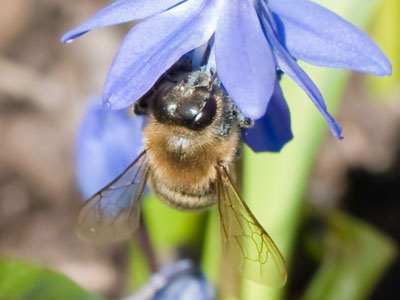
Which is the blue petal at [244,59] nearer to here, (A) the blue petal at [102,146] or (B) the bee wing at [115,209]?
(B) the bee wing at [115,209]

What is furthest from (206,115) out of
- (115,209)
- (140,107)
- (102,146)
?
(102,146)

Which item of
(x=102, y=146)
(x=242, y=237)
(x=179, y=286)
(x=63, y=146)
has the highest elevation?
(x=242, y=237)

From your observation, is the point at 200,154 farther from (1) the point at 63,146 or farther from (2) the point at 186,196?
(1) the point at 63,146

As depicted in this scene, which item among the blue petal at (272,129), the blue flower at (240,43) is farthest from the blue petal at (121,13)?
the blue petal at (272,129)

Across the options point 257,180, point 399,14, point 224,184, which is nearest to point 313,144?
point 257,180

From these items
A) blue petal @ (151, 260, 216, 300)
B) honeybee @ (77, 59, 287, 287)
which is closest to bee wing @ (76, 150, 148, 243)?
honeybee @ (77, 59, 287, 287)

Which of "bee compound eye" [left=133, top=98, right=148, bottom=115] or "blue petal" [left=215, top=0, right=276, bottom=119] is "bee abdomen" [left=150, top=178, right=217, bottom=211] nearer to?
"bee compound eye" [left=133, top=98, right=148, bottom=115]
